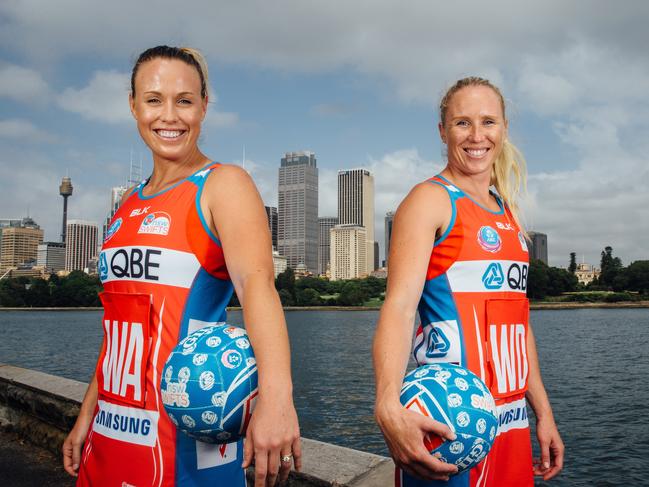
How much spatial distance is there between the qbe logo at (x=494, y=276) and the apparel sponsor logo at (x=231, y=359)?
Result: 119cm

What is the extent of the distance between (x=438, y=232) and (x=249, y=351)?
1056mm

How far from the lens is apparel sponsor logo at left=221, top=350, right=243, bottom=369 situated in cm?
195

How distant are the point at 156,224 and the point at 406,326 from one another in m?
1.10

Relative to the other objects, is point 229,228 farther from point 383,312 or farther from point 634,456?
point 634,456

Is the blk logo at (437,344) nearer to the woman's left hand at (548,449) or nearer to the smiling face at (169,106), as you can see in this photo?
the woman's left hand at (548,449)

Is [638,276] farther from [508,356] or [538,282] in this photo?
[508,356]

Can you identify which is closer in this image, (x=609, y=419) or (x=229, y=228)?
(x=229, y=228)

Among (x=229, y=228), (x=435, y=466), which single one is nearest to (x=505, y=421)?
(x=435, y=466)

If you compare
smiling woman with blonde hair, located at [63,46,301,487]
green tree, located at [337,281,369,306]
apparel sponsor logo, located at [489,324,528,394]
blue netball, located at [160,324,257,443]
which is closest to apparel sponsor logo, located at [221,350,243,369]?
blue netball, located at [160,324,257,443]

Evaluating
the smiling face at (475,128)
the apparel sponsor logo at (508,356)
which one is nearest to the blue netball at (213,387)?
the apparel sponsor logo at (508,356)

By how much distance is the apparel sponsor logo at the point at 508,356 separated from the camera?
2.50 m

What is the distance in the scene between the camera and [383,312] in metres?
2.33

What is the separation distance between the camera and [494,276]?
2.57m

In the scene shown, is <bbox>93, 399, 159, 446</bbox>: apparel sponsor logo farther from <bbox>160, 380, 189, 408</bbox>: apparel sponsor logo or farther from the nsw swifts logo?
the nsw swifts logo
